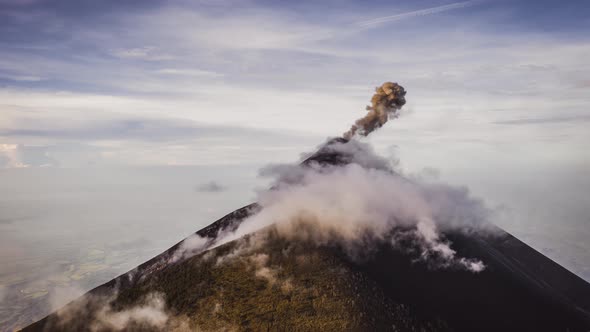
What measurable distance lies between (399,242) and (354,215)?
15.1 m

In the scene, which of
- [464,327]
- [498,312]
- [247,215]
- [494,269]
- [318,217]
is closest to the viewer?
[464,327]

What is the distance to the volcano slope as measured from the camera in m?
86.4

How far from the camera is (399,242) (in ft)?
363

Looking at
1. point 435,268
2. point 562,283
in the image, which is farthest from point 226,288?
point 562,283

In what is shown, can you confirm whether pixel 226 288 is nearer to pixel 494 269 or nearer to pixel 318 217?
pixel 318 217

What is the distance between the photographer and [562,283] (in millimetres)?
134875

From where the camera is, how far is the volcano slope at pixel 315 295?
283ft

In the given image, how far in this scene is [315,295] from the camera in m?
91.6

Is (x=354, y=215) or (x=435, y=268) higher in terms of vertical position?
(x=354, y=215)

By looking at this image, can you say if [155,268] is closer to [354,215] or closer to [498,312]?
[354,215]

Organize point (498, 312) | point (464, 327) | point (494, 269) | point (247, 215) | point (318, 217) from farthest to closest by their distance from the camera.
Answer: point (247, 215)
point (318, 217)
point (494, 269)
point (498, 312)
point (464, 327)

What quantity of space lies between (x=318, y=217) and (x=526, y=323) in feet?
184

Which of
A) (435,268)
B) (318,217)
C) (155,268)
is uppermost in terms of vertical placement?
(318,217)

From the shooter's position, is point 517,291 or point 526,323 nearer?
point 526,323
